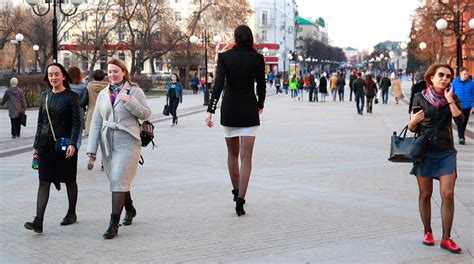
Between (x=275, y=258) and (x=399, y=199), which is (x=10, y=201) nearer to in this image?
(x=275, y=258)

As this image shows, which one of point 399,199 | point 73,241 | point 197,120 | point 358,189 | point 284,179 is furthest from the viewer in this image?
point 197,120

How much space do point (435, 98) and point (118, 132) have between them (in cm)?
298

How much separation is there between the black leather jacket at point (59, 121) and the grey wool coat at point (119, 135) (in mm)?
307

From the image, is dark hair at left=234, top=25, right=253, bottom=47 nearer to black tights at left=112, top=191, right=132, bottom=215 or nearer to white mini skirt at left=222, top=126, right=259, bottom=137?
white mini skirt at left=222, top=126, right=259, bottom=137

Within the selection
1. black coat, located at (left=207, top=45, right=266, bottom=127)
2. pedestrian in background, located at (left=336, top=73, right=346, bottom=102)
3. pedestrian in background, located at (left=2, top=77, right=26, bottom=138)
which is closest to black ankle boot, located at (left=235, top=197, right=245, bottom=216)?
black coat, located at (left=207, top=45, right=266, bottom=127)

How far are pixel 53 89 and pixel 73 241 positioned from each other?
5.34 ft

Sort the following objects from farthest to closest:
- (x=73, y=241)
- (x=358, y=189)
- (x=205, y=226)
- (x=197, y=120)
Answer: (x=197, y=120) < (x=358, y=189) < (x=205, y=226) < (x=73, y=241)

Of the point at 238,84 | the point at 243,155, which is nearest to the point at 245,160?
the point at 243,155

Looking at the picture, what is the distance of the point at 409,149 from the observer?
6.22 meters

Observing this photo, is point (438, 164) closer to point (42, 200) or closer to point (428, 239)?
point (428, 239)

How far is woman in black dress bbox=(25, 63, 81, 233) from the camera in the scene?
6977 mm

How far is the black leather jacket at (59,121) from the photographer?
7031 mm

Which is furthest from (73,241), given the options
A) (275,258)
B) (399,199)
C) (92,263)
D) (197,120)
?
(197,120)

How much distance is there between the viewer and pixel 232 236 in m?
6.70
